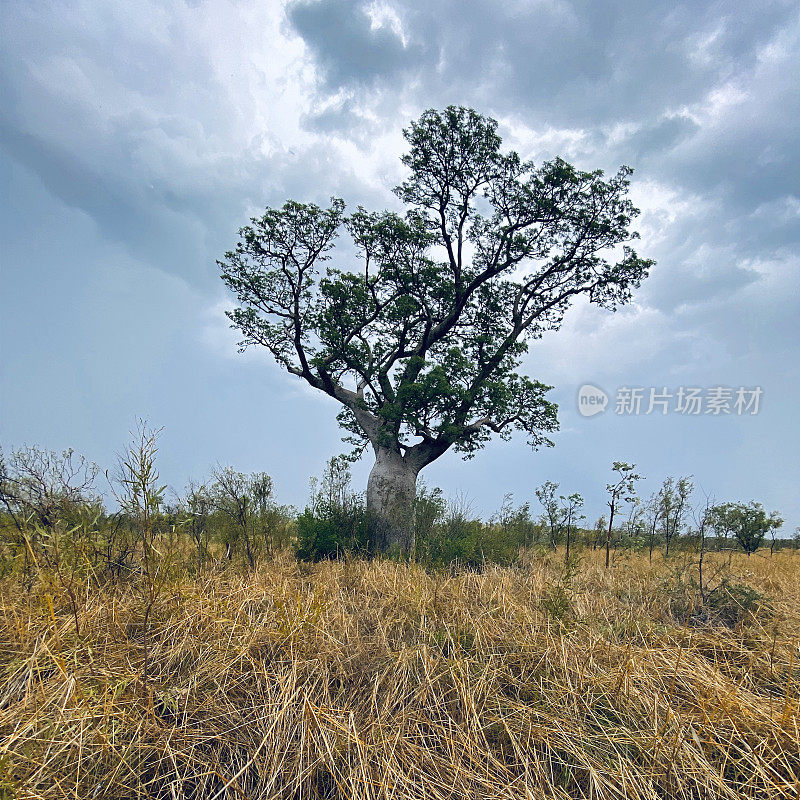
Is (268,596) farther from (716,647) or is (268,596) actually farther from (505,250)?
(505,250)

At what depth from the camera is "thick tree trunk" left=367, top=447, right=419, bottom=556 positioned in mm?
9633

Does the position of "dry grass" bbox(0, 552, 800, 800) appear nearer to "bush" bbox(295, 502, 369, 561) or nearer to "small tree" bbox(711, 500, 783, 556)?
"bush" bbox(295, 502, 369, 561)

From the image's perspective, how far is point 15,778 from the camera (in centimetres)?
229

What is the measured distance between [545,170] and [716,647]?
10126 millimetres

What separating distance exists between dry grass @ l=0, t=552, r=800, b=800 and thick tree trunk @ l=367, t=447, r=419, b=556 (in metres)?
5.33

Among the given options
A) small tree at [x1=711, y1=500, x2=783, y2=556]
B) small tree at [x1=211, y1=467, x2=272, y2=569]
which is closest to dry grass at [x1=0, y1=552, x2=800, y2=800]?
small tree at [x1=211, y1=467, x2=272, y2=569]

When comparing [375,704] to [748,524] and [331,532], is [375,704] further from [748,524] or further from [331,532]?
[748,524]

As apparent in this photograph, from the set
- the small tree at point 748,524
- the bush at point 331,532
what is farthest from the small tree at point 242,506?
the small tree at point 748,524

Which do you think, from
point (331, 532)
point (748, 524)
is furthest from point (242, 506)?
point (748, 524)

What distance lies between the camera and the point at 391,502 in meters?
10.0

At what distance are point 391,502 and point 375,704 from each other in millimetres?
7082

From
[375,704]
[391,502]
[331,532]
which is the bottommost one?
[375,704]

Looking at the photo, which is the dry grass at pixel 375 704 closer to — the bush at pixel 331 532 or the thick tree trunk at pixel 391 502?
the bush at pixel 331 532

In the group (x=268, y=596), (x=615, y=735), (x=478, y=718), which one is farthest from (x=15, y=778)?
(x=615, y=735)
